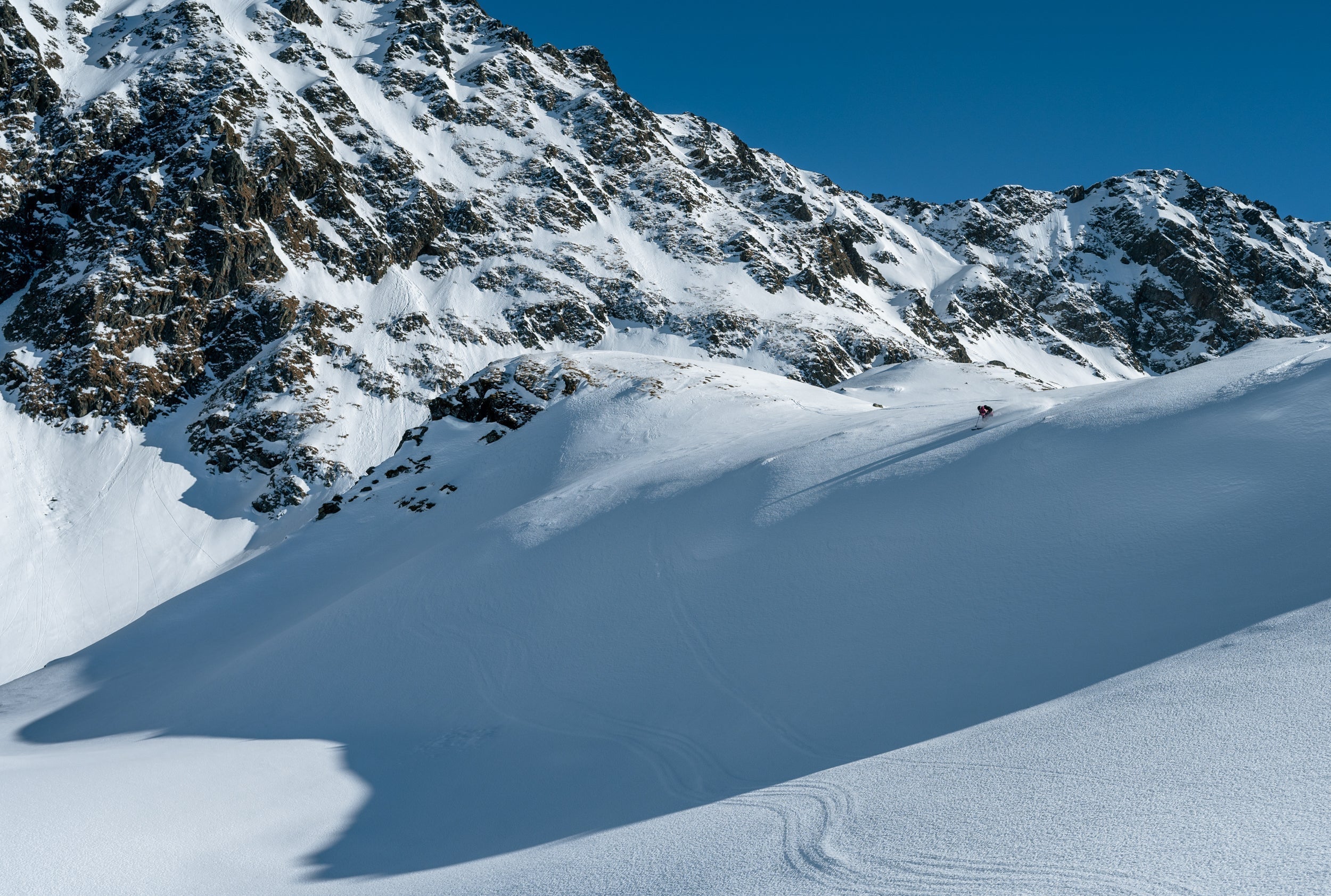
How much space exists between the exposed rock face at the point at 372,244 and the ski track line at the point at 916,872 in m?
67.6

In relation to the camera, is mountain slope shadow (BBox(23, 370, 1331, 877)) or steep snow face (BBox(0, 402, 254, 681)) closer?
mountain slope shadow (BBox(23, 370, 1331, 877))

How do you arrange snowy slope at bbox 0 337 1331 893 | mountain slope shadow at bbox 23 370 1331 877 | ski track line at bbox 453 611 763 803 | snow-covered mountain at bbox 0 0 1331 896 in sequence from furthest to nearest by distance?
1. mountain slope shadow at bbox 23 370 1331 877
2. ski track line at bbox 453 611 763 803
3. snow-covered mountain at bbox 0 0 1331 896
4. snowy slope at bbox 0 337 1331 893

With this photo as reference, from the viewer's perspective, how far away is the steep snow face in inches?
1959

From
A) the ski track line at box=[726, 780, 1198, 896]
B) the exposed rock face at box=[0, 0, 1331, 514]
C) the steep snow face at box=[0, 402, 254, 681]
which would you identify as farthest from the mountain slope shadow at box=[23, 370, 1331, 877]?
the exposed rock face at box=[0, 0, 1331, 514]

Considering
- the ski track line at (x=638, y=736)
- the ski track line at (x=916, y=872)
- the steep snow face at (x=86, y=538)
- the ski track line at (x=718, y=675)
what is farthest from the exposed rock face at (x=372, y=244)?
the ski track line at (x=916, y=872)

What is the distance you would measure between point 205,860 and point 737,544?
10238mm

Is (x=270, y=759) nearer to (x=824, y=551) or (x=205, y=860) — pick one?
(x=205, y=860)

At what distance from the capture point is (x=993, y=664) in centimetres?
1023

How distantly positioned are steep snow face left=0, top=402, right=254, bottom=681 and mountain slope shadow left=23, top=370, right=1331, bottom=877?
124ft

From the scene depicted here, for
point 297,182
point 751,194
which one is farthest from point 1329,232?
point 297,182

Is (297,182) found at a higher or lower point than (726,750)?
higher

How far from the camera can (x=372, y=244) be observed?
9075 centimetres

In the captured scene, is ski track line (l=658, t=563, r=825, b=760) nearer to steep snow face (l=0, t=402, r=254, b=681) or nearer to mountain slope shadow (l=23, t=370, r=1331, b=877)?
mountain slope shadow (l=23, t=370, r=1331, b=877)

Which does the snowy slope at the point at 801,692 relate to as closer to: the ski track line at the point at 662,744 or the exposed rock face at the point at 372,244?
the ski track line at the point at 662,744
